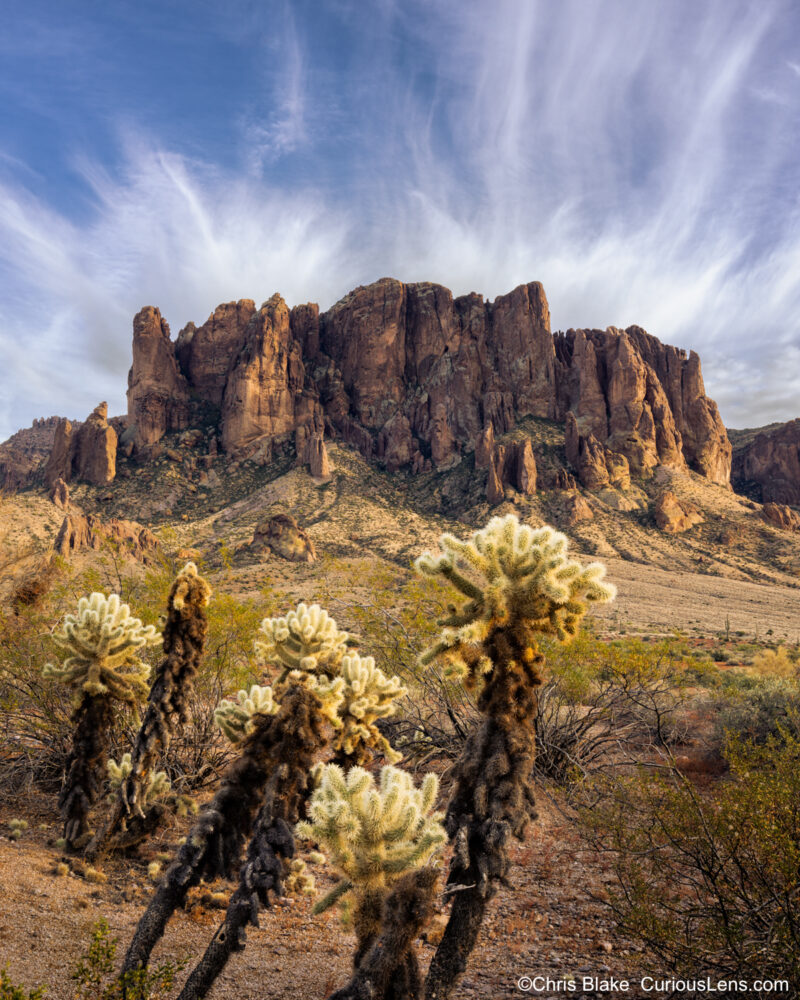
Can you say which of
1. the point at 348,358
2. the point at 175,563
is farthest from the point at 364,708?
the point at 348,358

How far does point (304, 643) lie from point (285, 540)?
126 feet

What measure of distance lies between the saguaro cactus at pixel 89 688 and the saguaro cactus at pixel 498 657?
505 cm

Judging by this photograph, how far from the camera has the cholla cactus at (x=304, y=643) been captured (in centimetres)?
635

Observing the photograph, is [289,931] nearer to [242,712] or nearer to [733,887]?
A: [242,712]

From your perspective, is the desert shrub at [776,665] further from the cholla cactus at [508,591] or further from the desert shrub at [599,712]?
the cholla cactus at [508,591]

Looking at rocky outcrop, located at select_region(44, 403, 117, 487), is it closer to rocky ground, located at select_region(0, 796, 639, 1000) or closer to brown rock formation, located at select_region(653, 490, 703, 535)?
brown rock formation, located at select_region(653, 490, 703, 535)

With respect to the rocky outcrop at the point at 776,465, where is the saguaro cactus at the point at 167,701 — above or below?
below

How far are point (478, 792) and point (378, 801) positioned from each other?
0.94 meters

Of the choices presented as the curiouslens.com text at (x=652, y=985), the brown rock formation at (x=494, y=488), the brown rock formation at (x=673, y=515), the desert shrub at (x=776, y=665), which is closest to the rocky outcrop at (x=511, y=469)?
the brown rock formation at (x=494, y=488)

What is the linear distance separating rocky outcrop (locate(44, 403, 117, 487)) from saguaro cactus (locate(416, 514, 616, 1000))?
71.7 metres

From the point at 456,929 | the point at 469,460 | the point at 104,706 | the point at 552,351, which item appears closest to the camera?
the point at 456,929

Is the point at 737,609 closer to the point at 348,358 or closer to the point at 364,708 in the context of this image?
the point at 364,708

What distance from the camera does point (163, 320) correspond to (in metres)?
81.8

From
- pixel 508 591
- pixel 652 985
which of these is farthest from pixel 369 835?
pixel 652 985
